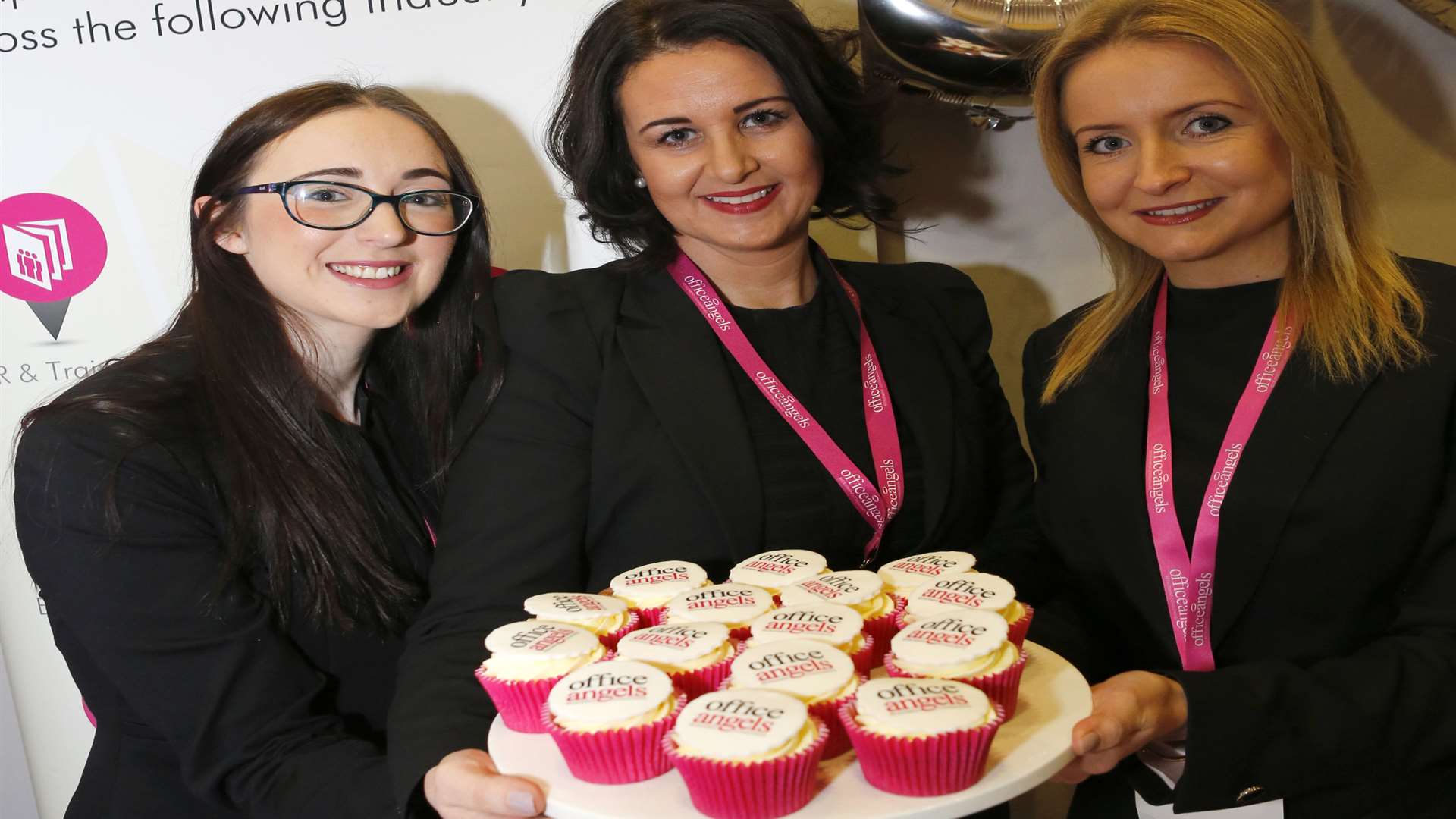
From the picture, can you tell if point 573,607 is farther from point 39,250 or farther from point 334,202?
point 39,250

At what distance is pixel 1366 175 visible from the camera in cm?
202

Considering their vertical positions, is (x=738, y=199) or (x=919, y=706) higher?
(x=738, y=199)

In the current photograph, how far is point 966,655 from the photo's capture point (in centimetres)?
151

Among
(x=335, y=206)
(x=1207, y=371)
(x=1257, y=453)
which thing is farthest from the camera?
(x=335, y=206)

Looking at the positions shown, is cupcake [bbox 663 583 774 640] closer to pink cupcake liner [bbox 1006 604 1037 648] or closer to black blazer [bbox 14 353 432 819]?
pink cupcake liner [bbox 1006 604 1037 648]

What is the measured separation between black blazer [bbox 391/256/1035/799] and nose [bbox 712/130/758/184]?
0.26 m

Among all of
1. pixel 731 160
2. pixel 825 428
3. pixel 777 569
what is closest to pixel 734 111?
pixel 731 160

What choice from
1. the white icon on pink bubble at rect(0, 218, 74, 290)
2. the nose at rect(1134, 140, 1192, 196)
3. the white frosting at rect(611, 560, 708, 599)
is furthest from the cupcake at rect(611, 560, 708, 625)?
the white icon on pink bubble at rect(0, 218, 74, 290)

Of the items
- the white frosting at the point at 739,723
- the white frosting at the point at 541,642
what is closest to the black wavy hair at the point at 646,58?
the white frosting at the point at 541,642

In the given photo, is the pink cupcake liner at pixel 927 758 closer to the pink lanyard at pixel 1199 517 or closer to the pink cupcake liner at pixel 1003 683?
the pink cupcake liner at pixel 1003 683

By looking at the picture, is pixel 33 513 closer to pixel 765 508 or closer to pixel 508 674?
pixel 508 674

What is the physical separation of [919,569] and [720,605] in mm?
345

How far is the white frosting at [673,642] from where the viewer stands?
159 centimetres

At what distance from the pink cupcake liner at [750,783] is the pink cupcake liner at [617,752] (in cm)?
5
